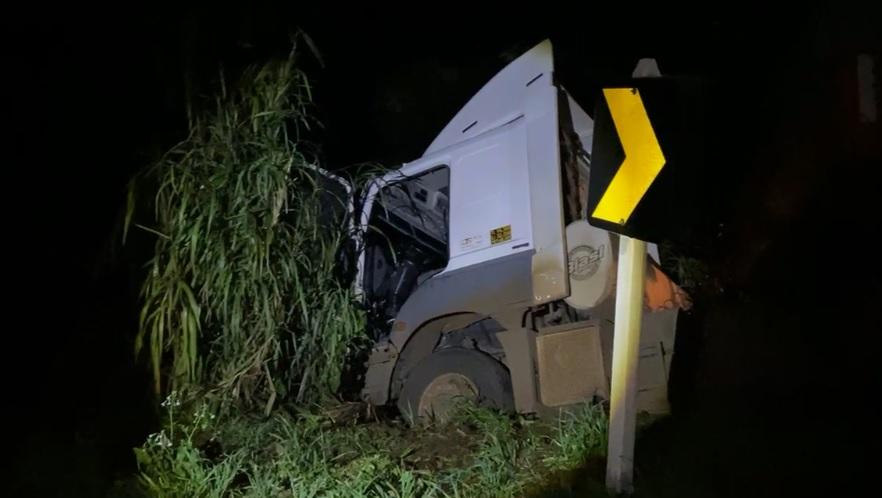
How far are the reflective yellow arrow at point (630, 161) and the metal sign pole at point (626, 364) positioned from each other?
19cm

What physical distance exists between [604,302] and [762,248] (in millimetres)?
2227

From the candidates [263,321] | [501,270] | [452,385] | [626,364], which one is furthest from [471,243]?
[626,364]

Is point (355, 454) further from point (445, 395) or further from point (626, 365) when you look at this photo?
point (626, 365)

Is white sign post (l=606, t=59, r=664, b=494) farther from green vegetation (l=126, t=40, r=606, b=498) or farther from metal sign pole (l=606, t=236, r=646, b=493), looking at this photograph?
green vegetation (l=126, t=40, r=606, b=498)

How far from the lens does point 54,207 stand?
527cm

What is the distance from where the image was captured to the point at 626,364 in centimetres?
377

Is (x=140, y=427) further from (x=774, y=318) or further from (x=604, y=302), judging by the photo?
(x=774, y=318)

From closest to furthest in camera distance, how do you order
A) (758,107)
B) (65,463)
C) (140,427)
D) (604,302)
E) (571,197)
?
(65,463)
(140,427)
(604,302)
(571,197)
(758,107)

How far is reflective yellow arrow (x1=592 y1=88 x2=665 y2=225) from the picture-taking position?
144 inches

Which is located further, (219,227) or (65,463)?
(219,227)

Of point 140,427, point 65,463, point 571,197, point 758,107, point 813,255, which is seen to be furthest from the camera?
point 758,107

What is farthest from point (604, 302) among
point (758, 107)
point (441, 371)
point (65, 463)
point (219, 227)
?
point (758, 107)

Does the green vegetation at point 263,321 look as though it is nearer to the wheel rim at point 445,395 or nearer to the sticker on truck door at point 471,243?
the wheel rim at point 445,395

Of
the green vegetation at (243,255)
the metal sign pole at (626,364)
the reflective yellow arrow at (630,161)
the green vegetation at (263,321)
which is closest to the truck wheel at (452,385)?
the green vegetation at (263,321)
